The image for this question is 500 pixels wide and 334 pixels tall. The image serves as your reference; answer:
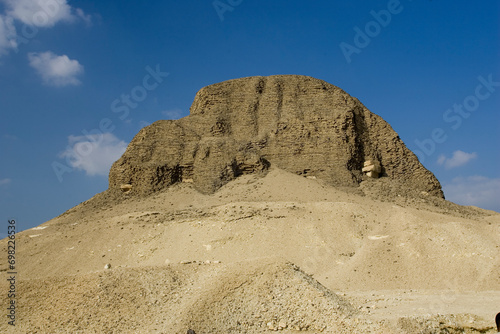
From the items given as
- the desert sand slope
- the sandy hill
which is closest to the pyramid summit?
the sandy hill

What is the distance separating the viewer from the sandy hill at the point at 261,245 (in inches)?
379

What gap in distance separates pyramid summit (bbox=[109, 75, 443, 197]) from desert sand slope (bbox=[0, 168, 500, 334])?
1254 millimetres

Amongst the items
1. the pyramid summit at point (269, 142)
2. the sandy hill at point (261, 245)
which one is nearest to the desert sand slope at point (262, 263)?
the sandy hill at point (261, 245)

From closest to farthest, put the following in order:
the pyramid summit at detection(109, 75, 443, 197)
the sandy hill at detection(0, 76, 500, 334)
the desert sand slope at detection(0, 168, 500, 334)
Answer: the desert sand slope at detection(0, 168, 500, 334), the sandy hill at detection(0, 76, 500, 334), the pyramid summit at detection(109, 75, 443, 197)

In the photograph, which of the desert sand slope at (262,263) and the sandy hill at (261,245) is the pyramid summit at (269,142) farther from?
the desert sand slope at (262,263)

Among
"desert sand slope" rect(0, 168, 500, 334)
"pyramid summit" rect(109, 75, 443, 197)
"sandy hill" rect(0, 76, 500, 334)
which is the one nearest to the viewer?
"desert sand slope" rect(0, 168, 500, 334)

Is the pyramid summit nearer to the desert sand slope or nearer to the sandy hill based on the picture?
the sandy hill

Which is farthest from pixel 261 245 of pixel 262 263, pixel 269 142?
pixel 269 142

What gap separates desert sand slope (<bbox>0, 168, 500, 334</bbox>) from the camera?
9.51 m

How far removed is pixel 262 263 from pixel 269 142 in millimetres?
17831

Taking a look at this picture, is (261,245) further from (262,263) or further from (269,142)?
(269,142)

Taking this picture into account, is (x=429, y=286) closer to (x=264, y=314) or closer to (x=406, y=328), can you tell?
(x=406, y=328)

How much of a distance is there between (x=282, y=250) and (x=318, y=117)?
12842mm

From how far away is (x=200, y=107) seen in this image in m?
30.7
